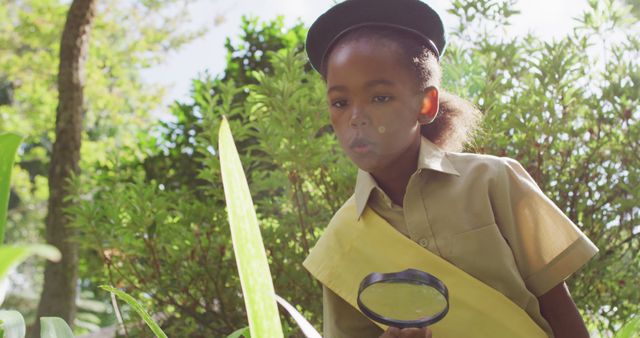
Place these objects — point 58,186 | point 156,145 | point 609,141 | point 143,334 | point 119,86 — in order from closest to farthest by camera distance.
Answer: point 609,141 → point 143,334 → point 156,145 → point 58,186 → point 119,86

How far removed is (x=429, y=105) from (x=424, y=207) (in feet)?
0.84

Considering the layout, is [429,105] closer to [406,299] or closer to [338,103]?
[338,103]

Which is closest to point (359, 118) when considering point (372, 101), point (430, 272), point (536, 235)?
point (372, 101)

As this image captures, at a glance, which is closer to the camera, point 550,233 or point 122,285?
point 550,233

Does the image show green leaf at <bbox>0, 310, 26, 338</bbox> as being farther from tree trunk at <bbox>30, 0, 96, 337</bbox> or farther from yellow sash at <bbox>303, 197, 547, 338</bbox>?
tree trunk at <bbox>30, 0, 96, 337</bbox>

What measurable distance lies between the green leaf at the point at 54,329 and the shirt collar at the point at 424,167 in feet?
2.88

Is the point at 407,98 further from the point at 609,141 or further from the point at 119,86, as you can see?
the point at 119,86

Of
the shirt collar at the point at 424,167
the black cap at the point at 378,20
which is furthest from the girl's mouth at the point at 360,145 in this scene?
the black cap at the point at 378,20

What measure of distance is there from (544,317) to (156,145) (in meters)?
2.96

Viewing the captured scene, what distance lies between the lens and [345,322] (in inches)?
71.9

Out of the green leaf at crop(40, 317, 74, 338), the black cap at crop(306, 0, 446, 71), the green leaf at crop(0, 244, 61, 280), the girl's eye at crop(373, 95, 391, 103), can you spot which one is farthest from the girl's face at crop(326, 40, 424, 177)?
the green leaf at crop(0, 244, 61, 280)

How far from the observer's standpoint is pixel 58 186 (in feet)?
16.7

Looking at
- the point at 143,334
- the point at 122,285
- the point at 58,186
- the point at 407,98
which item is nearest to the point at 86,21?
the point at 58,186

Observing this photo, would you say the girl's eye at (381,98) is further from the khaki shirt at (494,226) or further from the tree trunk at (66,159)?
the tree trunk at (66,159)
